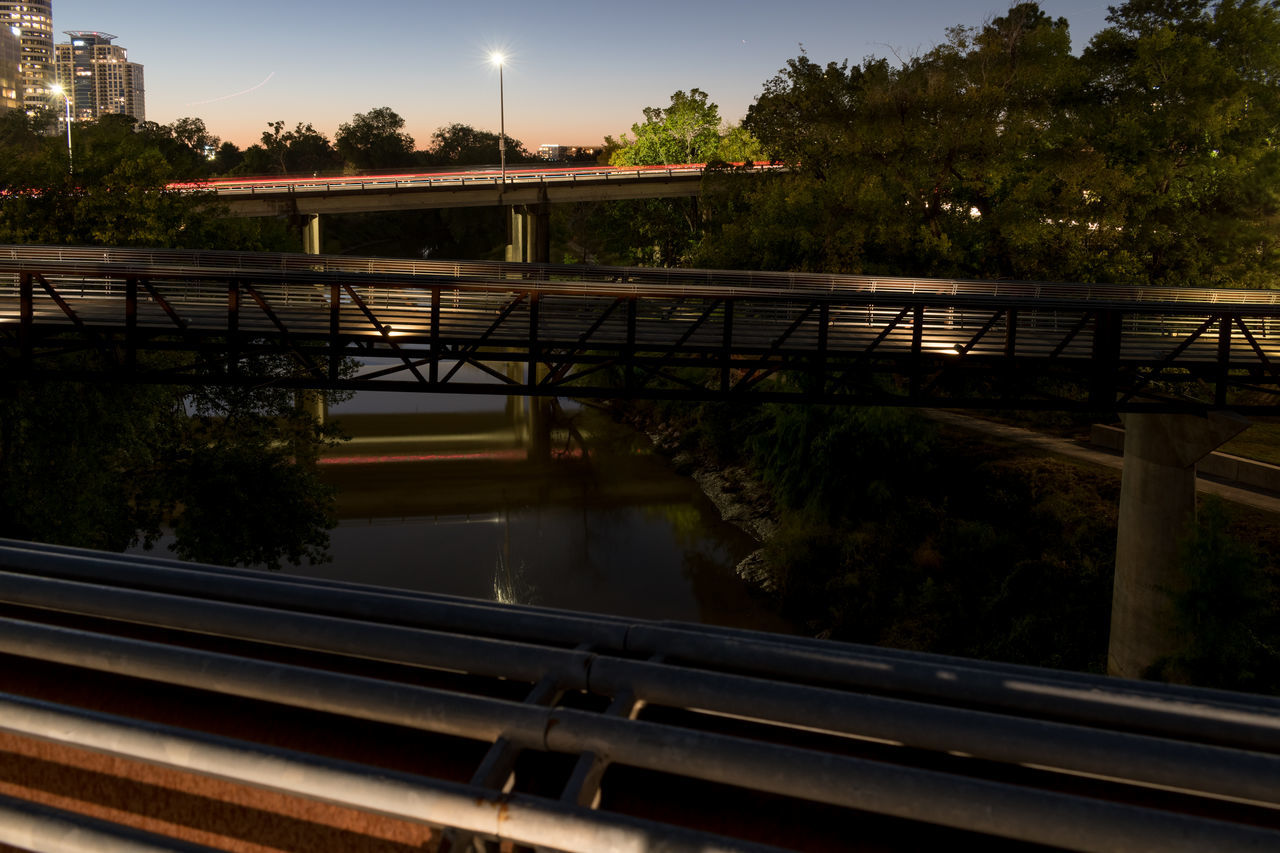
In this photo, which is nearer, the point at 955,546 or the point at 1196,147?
the point at 955,546

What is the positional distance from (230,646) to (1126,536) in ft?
64.8

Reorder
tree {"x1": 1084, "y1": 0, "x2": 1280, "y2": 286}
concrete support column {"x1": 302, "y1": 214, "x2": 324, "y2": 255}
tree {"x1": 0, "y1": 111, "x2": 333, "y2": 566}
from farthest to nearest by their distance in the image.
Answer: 1. concrete support column {"x1": 302, "y1": 214, "x2": 324, "y2": 255}
2. tree {"x1": 1084, "y1": 0, "x2": 1280, "y2": 286}
3. tree {"x1": 0, "y1": 111, "x2": 333, "y2": 566}

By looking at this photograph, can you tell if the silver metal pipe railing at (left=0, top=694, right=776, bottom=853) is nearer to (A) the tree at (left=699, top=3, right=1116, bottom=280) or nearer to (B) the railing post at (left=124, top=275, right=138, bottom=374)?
(B) the railing post at (left=124, top=275, right=138, bottom=374)

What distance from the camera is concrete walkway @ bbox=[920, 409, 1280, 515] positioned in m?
22.1

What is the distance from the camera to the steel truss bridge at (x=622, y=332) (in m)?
17.6

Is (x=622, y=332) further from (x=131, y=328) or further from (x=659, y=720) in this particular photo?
(x=659, y=720)

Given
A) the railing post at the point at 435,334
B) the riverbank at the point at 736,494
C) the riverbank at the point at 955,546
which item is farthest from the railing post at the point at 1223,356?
the railing post at the point at 435,334

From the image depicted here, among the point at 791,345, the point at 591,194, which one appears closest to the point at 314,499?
the point at 791,345

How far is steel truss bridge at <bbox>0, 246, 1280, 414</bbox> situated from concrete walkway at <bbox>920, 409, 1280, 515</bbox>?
2384 millimetres

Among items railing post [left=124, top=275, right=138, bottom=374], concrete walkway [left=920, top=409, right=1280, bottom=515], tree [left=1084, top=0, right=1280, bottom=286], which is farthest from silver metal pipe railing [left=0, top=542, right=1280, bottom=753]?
tree [left=1084, top=0, right=1280, bottom=286]

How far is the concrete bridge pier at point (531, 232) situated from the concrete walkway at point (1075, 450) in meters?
37.4

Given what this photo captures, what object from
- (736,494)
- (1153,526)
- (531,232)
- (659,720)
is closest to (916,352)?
(1153,526)

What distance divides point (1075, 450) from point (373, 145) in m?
106

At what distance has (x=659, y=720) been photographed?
2840mm
